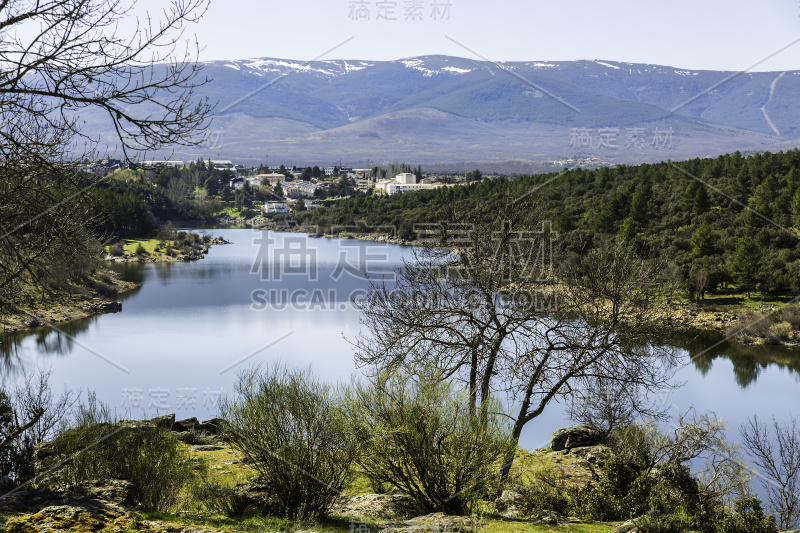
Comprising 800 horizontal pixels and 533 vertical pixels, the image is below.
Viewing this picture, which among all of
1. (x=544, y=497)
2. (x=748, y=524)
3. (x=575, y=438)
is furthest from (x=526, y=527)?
(x=575, y=438)

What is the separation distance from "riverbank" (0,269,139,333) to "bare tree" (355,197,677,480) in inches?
864

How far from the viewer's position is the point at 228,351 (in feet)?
84.2

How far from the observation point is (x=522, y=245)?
9.61 metres

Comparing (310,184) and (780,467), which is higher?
(310,184)

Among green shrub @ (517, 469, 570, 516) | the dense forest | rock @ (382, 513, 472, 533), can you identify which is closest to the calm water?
green shrub @ (517, 469, 570, 516)

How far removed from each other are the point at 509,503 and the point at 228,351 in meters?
18.6

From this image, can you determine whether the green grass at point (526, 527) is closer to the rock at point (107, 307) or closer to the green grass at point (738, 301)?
the green grass at point (738, 301)

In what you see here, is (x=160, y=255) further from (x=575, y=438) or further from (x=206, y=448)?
(x=575, y=438)

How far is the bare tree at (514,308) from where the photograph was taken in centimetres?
920

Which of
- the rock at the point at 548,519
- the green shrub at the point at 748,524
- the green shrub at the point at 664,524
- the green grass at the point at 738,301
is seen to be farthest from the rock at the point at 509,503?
the green grass at the point at 738,301

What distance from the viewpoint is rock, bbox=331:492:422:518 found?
25.3ft

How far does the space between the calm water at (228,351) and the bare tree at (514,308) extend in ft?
8.32

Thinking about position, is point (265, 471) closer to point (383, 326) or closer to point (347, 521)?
point (347, 521)

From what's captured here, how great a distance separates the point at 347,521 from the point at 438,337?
348cm
